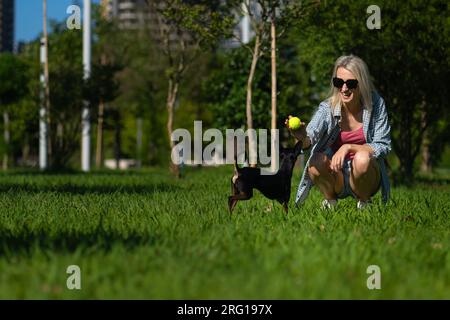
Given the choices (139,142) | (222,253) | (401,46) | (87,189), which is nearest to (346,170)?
(222,253)

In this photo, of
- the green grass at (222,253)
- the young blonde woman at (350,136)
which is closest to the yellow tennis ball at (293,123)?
the young blonde woman at (350,136)

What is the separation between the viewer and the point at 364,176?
282 inches

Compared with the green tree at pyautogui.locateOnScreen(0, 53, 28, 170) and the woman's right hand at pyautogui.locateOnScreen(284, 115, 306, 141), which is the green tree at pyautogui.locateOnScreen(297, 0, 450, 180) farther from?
the green tree at pyautogui.locateOnScreen(0, 53, 28, 170)

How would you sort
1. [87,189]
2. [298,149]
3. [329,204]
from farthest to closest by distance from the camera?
[87,189] → [329,204] → [298,149]

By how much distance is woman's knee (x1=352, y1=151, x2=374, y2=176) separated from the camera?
7.02 metres

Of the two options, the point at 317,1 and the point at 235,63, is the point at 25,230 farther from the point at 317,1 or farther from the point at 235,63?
the point at 235,63

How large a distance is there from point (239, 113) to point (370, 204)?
1551cm

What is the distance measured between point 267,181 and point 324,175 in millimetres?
880

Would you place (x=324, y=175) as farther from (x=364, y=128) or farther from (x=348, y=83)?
(x=348, y=83)

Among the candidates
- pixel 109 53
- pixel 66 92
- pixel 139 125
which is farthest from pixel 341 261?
pixel 139 125

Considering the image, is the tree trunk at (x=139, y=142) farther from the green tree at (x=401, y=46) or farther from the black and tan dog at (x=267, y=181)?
A: the black and tan dog at (x=267, y=181)

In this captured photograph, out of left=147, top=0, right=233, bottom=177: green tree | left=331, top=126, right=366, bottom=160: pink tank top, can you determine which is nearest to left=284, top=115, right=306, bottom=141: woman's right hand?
left=331, top=126, right=366, bottom=160: pink tank top

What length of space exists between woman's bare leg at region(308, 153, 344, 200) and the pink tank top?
22cm
